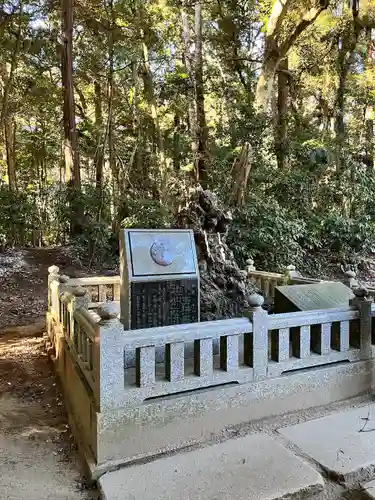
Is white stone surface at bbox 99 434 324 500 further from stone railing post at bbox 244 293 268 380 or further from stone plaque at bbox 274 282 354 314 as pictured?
stone plaque at bbox 274 282 354 314

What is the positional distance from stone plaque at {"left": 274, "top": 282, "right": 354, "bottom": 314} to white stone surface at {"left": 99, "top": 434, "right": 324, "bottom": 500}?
1.51 m

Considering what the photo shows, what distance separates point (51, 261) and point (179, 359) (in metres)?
7.76

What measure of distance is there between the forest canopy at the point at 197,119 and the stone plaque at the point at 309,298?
5.10 m

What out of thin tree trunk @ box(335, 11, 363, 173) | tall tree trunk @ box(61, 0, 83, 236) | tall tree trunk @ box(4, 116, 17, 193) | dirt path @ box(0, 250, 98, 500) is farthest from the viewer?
tall tree trunk @ box(4, 116, 17, 193)

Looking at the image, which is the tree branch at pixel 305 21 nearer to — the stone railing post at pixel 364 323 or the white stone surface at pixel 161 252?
the white stone surface at pixel 161 252

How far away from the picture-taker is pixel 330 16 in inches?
465

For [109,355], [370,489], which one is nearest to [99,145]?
[109,355]

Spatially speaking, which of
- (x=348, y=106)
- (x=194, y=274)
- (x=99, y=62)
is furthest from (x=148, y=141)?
(x=194, y=274)

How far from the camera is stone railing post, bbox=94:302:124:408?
2545mm

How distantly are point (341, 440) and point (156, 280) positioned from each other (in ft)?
6.65

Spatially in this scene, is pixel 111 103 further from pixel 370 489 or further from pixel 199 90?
pixel 370 489

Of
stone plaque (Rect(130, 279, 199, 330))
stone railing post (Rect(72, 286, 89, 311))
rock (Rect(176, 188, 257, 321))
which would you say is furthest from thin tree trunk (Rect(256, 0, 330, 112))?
stone railing post (Rect(72, 286, 89, 311))

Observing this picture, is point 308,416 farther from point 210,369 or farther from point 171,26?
point 171,26

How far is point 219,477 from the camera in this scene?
7.82 ft
